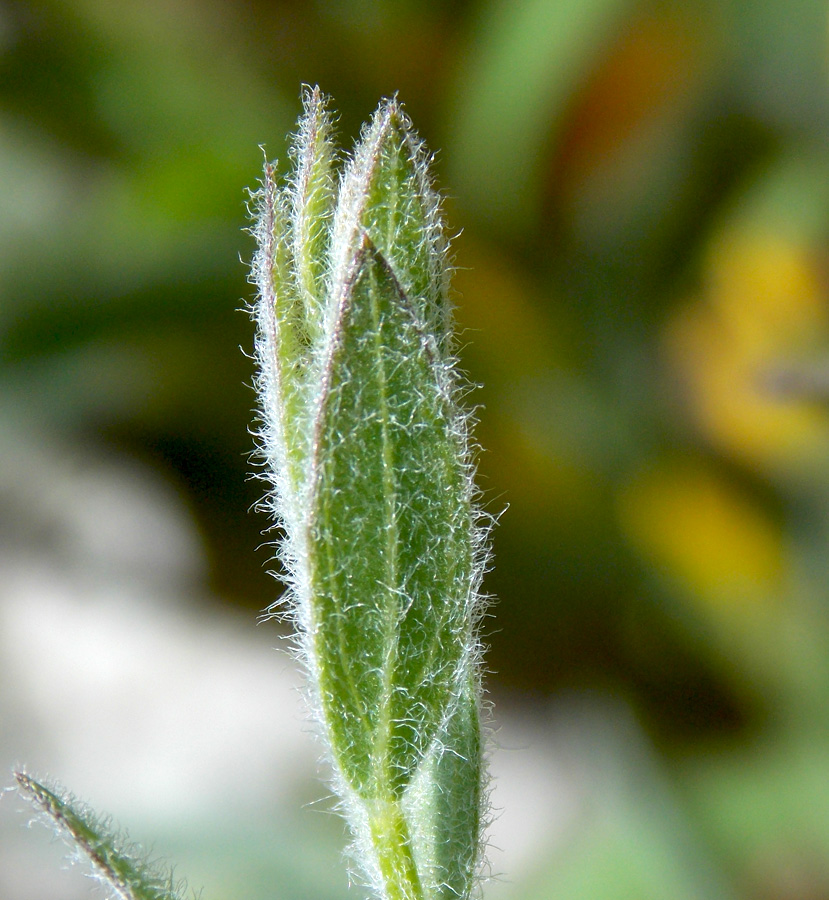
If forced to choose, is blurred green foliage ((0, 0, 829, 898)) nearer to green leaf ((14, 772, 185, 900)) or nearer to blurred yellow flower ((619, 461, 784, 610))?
blurred yellow flower ((619, 461, 784, 610))

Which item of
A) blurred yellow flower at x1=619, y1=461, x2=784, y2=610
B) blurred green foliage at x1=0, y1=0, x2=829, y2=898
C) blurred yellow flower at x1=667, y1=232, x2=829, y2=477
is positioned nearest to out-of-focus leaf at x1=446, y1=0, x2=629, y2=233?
blurred green foliage at x1=0, y1=0, x2=829, y2=898

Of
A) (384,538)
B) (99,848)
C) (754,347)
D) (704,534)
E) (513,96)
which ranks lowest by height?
(99,848)

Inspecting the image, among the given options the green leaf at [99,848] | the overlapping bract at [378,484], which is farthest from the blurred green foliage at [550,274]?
the green leaf at [99,848]

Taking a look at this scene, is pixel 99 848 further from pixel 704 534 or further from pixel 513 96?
pixel 513 96

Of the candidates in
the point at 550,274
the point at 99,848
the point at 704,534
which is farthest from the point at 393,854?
the point at 550,274

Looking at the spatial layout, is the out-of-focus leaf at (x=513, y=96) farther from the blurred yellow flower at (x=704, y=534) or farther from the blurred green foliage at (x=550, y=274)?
the blurred yellow flower at (x=704, y=534)
